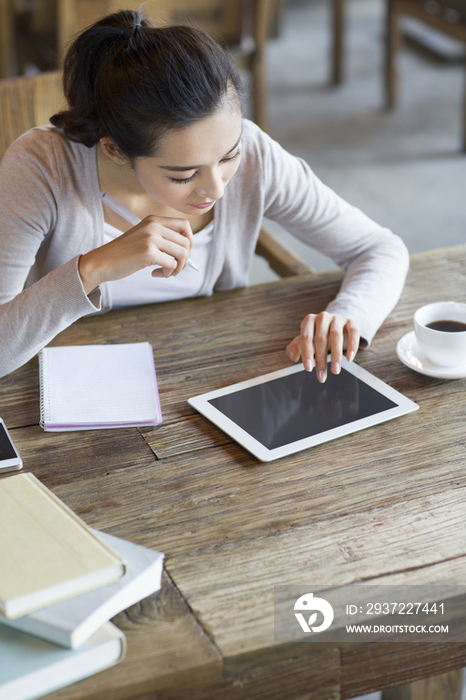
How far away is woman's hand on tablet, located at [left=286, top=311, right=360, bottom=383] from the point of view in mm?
1103

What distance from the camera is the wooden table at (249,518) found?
0.68m

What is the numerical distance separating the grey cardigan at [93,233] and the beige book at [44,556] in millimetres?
382

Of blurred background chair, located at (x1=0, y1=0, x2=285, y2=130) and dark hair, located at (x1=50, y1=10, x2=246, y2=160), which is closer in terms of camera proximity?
dark hair, located at (x1=50, y1=10, x2=246, y2=160)

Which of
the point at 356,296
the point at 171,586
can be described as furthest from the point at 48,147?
the point at 171,586

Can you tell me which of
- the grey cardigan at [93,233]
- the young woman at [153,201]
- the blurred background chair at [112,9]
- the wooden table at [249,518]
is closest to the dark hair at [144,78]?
the young woman at [153,201]

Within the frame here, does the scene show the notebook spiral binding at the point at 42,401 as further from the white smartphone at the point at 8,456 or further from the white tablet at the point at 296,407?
the white tablet at the point at 296,407

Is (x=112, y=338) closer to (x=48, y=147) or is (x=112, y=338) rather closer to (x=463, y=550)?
(x=48, y=147)

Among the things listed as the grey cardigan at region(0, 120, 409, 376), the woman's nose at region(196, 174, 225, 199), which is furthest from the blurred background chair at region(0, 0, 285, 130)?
the woman's nose at region(196, 174, 225, 199)

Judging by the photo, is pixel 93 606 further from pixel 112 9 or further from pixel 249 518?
pixel 112 9

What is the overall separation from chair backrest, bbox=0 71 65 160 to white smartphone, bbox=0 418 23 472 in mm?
1036

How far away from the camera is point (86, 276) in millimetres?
1084

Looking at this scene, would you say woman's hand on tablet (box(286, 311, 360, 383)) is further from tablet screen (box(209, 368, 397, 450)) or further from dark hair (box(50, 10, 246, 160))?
dark hair (box(50, 10, 246, 160))

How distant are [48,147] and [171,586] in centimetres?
80

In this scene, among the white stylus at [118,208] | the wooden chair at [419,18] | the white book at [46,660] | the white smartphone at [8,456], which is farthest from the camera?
the wooden chair at [419,18]
